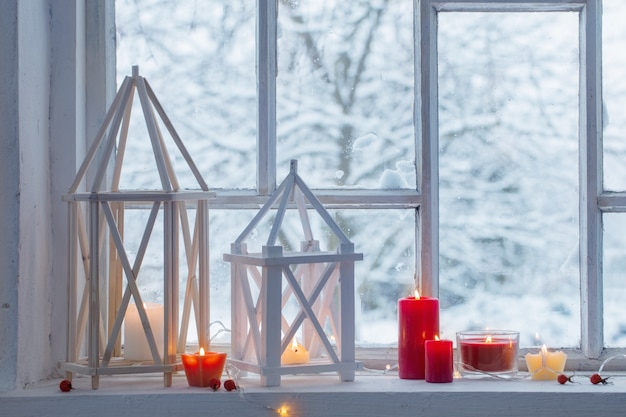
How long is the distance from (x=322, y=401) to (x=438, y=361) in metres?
0.23

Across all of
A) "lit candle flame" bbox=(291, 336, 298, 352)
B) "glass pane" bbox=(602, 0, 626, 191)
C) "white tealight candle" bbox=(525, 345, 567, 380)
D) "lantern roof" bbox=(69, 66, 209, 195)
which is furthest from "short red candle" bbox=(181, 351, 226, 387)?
"glass pane" bbox=(602, 0, 626, 191)

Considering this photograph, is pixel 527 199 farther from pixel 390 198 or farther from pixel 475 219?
pixel 390 198

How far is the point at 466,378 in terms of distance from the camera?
163 cm

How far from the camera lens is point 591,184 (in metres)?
1.71

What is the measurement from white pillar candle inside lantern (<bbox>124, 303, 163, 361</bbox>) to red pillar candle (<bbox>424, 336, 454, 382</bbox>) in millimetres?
485

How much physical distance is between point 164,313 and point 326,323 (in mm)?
354

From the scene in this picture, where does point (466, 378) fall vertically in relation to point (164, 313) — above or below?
below

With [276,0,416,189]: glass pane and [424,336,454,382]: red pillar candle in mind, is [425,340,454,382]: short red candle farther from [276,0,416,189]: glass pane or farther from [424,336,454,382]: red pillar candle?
[276,0,416,189]: glass pane

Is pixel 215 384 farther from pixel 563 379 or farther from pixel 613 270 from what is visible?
pixel 613 270

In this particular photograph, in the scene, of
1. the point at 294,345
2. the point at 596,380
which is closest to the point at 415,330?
the point at 294,345

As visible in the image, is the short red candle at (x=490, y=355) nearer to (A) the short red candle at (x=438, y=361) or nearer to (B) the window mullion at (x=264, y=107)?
(A) the short red candle at (x=438, y=361)

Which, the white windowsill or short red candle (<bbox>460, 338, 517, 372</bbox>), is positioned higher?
short red candle (<bbox>460, 338, 517, 372</bbox>)

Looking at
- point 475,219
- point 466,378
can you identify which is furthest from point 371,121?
point 466,378

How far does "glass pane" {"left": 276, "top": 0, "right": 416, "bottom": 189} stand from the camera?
1.75 metres
